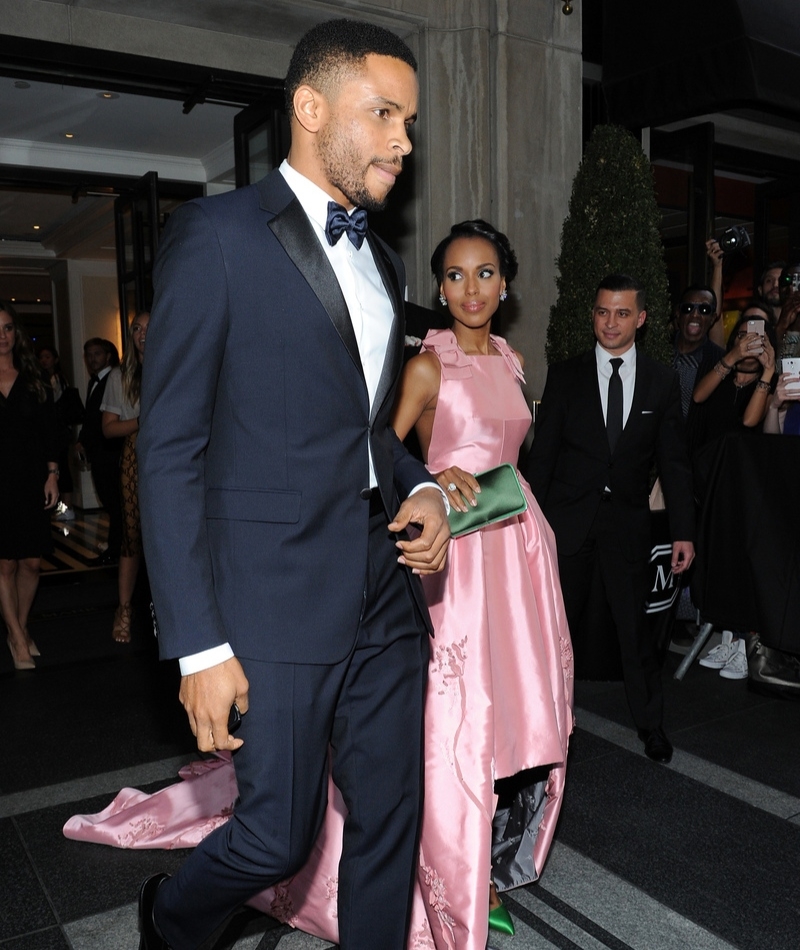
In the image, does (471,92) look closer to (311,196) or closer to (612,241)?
(612,241)

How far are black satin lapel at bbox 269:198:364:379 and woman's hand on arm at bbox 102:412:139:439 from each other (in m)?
3.59

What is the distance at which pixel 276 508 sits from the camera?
152 centimetres

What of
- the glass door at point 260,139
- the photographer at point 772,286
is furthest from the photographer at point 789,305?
the glass door at point 260,139

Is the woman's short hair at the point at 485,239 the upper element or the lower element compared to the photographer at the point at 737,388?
upper

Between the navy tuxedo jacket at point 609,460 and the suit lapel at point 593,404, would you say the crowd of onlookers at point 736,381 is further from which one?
the suit lapel at point 593,404

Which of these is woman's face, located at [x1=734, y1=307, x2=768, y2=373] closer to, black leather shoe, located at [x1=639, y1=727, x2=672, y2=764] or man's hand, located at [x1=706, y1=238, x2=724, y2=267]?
man's hand, located at [x1=706, y1=238, x2=724, y2=267]

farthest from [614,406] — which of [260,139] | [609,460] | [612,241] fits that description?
[260,139]

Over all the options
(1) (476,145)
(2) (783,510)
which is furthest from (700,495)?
(1) (476,145)

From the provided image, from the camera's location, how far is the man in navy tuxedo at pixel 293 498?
1449 mm

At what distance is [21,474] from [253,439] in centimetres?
357

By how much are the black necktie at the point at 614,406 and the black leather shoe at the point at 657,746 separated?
1042mm

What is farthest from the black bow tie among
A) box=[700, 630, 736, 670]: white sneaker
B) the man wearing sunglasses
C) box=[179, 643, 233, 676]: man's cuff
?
the man wearing sunglasses

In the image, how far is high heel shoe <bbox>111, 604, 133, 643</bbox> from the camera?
5.18 metres

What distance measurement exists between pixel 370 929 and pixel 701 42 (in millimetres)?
5439
